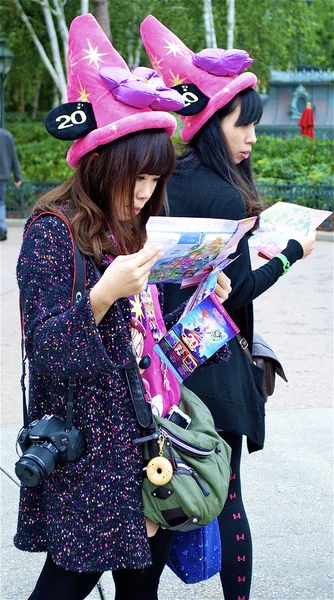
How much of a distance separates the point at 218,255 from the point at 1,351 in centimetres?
507

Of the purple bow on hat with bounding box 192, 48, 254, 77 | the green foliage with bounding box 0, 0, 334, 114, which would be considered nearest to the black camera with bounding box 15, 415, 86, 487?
the purple bow on hat with bounding box 192, 48, 254, 77

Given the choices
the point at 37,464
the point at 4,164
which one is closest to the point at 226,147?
the point at 37,464

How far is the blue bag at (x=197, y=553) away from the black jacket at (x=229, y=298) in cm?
45

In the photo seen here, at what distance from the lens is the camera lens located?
2014mm

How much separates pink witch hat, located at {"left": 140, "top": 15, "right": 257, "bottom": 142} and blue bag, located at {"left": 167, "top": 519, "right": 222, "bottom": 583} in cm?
134

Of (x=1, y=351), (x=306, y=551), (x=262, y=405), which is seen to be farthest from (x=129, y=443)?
(x=1, y=351)

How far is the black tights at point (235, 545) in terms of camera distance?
300 centimetres

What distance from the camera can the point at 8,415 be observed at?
18.8ft

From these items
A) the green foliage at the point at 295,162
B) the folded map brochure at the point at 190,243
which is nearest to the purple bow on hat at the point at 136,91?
the folded map brochure at the point at 190,243

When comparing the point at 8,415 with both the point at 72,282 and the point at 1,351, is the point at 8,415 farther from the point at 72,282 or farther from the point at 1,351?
the point at 72,282

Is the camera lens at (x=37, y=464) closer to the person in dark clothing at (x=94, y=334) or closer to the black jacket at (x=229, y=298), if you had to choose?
the person in dark clothing at (x=94, y=334)

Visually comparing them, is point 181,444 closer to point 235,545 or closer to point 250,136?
point 235,545

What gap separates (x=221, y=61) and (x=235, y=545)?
5.36 feet

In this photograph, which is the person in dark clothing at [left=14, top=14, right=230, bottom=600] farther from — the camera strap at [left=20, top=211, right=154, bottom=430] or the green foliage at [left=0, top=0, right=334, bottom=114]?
the green foliage at [left=0, top=0, right=334, bottom=114]
